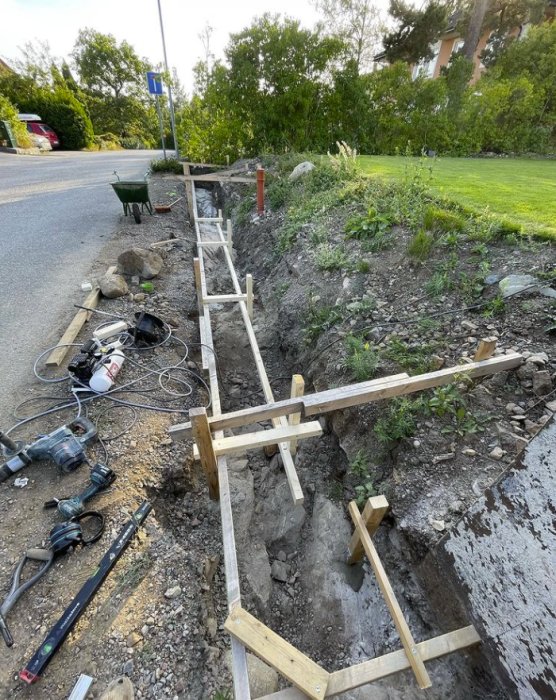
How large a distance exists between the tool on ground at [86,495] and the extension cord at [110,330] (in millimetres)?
1976

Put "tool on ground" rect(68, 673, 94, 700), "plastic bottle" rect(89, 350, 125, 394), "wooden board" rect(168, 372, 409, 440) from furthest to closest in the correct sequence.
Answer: "plastic bottle" rect(89, 350, 125, 394)
"wooden board" rect(168, 372, 409, 440)
"tool on ground" rect(68, 673, 94, 700)

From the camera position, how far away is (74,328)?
464 cm

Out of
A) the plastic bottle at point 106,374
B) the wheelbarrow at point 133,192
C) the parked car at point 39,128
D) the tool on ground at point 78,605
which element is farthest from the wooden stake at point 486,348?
the parked car at point 39,128

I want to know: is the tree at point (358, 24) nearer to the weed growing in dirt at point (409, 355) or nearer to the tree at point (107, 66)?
the weed growing in dirt at point (409, 355)

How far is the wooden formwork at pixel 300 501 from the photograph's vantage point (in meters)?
1.80

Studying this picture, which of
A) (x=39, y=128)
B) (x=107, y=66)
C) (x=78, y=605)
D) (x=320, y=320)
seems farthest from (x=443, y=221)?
(x=107, y=66)

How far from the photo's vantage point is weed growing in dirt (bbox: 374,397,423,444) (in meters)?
2.86

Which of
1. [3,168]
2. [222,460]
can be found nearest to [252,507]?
[222,460]

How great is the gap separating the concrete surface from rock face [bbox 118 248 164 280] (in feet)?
19.5

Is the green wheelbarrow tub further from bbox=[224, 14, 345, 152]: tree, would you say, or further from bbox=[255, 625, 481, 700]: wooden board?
bbox=[255, 625, 481, 700]: wooden board

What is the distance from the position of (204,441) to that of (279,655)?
51.1 inches

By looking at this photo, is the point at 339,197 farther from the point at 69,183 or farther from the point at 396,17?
the point at 396,17

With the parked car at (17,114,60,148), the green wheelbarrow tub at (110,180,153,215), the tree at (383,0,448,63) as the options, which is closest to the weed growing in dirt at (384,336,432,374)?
the green wheelbarrow tub at (110,180,153,215)

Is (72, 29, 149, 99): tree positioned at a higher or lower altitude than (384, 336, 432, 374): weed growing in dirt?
higher
